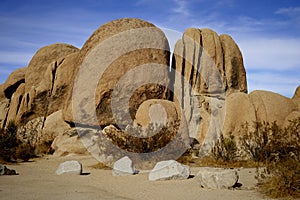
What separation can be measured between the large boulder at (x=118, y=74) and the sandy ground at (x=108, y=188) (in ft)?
17.1

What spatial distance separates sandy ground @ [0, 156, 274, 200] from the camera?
572 centimetres

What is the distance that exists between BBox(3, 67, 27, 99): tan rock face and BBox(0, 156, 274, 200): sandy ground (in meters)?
17.1

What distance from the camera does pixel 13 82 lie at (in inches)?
953

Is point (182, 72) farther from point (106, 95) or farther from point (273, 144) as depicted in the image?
point (273, 144)

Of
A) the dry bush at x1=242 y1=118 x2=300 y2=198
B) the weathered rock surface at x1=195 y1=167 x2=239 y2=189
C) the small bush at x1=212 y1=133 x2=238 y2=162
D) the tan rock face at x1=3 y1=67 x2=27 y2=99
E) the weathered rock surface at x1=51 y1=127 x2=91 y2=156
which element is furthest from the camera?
the tan rock face at x1=3 y1=67 x2=27 y2=99

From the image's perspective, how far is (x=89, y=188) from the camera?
6.60 meters

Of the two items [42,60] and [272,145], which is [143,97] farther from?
[42,60]

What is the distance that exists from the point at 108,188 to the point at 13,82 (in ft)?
65.1

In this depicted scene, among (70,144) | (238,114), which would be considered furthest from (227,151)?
(70,144)

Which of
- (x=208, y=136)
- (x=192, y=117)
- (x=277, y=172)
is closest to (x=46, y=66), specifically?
(x=192, y=117)

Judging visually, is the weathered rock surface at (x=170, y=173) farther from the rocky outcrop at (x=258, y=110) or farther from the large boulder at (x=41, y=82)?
the large boulder at (x=41, y=82)

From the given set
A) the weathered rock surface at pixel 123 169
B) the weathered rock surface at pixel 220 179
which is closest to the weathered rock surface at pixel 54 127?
the weathered rock surface at pixel 123 169

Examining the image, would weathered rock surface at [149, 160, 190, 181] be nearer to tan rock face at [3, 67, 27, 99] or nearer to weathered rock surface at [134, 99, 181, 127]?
weathered rock surface at [134, 99, 181, 127]

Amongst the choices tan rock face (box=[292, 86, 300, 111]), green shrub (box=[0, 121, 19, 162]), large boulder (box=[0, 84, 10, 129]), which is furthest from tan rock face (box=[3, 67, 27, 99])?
tan rock face (box=[292, 86, 300, 111])
